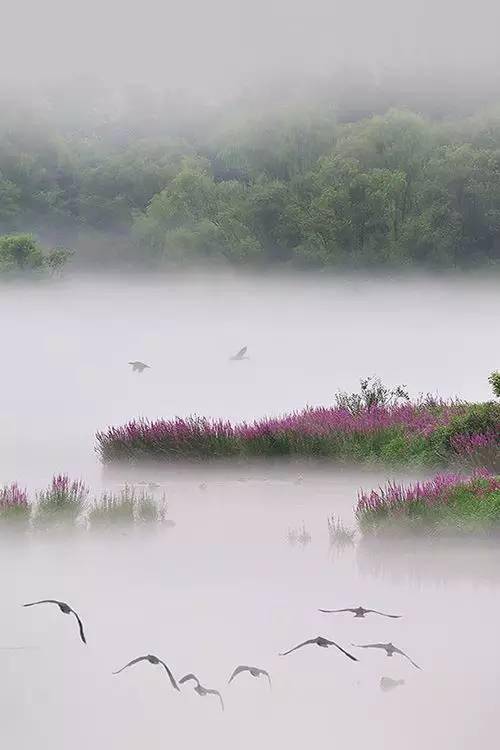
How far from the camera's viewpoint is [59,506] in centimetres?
1202

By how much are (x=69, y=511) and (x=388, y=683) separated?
5.10 m

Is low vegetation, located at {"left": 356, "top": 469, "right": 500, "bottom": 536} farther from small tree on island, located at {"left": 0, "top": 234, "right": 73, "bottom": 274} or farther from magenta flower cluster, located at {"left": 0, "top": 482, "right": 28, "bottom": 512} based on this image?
small tree on island, located at {"left": 0, "top": 234, "right": 73, "bottom": 274}

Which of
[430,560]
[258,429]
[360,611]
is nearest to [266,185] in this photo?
[258,429]

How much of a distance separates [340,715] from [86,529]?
491cm

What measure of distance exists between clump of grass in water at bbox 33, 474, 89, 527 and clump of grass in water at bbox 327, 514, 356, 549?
7.71 feet

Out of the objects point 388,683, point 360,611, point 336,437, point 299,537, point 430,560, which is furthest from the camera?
point 336,437

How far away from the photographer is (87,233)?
5234 cm

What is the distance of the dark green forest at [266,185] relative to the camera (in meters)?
48.5

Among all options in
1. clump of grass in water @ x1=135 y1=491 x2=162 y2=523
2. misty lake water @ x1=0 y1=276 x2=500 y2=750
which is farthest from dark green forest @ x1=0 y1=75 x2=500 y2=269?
clump of grass in water @ x1=135 y1=491 x2=162 y2=523

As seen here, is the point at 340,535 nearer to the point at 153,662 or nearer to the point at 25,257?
the point at 153,662

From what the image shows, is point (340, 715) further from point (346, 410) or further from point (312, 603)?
point (346, 410)

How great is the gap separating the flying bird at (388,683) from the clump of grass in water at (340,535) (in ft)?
11.1

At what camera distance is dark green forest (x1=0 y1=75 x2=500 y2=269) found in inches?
1908

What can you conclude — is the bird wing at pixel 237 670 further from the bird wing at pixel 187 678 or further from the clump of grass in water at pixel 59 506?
the clump of grass in water at pixel 59 506
